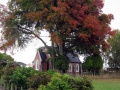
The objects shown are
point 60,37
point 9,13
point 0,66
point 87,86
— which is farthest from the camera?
A: point 9,13

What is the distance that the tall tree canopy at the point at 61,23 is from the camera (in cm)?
4925

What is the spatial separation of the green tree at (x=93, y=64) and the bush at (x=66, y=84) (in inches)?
1878

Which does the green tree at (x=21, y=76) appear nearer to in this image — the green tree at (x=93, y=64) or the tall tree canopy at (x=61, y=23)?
the tall tree canopy at (x=61, y=23)

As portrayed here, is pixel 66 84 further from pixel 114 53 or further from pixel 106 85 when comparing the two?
pixel 114 53

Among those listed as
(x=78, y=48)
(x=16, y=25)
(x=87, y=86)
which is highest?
(x=16, y=25)

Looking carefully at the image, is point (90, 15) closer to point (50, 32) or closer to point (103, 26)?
point (103, 26)

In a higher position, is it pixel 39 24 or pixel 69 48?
pixel 39 24

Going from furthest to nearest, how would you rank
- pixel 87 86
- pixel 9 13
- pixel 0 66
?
pixel 9 13 → pixel 0 66 → pixel 87 86

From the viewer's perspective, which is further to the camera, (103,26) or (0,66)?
(103,26)

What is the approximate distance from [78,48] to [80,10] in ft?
20.1

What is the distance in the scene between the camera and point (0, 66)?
32.0 m

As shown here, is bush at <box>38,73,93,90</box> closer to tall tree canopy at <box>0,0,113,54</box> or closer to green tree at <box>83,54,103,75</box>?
tall tree canopy at <box>0,0,113,54</box>

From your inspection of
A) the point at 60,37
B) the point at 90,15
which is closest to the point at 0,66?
the point at 60,37

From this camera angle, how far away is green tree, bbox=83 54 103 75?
62.8 meters
